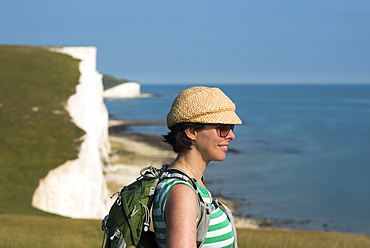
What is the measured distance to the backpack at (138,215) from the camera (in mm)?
3494

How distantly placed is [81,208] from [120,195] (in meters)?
28.1

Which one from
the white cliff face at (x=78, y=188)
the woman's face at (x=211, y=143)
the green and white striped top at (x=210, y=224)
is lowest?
the white cliff face at (x=78, y=188)

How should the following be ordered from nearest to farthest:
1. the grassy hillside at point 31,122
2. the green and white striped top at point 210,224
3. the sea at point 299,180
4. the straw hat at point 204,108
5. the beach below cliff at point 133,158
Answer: the green and white striped top at point 210,224, the straw hat at point 204,108, the grassy hillside at point 31,122, the sea at point 299,180, the beach below cliff at point 133,158

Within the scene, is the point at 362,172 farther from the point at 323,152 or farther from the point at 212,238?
the point at 212,238

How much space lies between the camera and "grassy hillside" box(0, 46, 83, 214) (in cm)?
2939

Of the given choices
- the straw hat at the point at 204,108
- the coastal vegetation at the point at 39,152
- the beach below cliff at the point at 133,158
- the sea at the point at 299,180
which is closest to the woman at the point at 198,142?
the straw hat at the point at 204,108

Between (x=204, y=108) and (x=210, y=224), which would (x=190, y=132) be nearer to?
(x=204, y=108)

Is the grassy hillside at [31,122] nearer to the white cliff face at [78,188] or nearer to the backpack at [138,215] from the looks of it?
the white cliff face at [78,188]

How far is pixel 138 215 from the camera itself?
3.54 meters

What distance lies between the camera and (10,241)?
1396 cm

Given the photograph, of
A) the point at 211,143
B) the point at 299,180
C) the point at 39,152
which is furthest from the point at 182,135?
the point at 299,180

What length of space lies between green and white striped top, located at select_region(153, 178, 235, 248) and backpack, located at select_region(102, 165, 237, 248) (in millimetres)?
59

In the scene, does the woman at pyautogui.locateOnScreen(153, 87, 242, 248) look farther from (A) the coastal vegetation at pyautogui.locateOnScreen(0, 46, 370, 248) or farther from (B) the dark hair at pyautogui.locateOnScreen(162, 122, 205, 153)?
(A) the coastal vegetation at pyautogui.locateOnScreen(0, 46, 370, 248)

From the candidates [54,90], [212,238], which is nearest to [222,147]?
[212,238]
